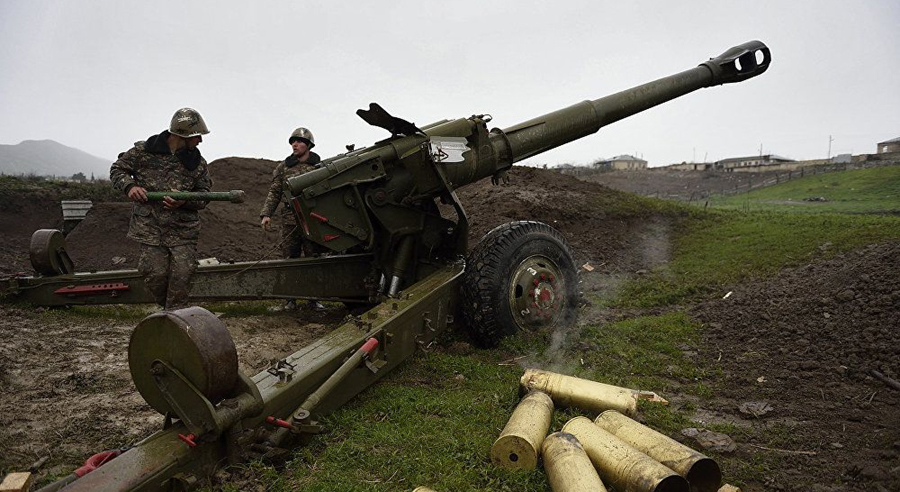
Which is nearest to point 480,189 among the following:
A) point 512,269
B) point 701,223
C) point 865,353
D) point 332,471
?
point 701,223

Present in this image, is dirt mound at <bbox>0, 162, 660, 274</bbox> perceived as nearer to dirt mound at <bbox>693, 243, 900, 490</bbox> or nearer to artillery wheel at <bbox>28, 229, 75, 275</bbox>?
artillery wheel at <bbox>28, 229, 75, 275</bbox>

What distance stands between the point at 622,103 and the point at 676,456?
14.2 ft

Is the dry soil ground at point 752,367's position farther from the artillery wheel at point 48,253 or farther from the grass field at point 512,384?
the artillery wheel at point 48,253

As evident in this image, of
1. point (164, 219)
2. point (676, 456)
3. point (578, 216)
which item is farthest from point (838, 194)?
point (164, 219)

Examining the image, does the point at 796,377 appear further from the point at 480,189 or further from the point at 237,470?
the point at 480,189

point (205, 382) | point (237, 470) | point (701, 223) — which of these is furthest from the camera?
point (701, 223)

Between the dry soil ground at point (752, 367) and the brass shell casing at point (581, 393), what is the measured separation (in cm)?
54

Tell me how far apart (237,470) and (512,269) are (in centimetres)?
279

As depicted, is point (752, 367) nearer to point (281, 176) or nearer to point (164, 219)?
point (164, 219)

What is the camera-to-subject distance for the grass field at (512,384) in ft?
9.37

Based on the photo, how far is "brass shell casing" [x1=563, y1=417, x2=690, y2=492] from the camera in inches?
105

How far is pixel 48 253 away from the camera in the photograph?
5.43m

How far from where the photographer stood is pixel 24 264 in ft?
27.7

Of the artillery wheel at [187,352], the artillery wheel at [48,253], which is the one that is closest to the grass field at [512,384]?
the artillery wheel at [187,352]
